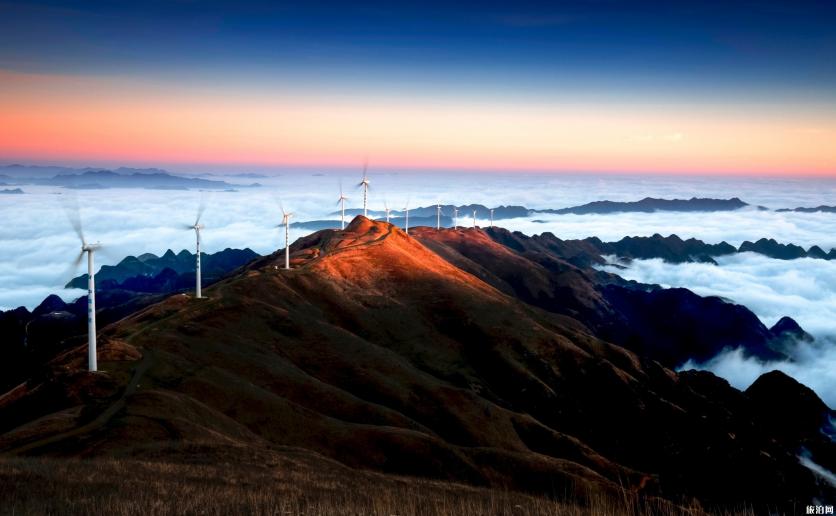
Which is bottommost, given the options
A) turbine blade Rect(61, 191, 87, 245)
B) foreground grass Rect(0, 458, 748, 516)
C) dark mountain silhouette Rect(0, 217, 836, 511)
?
dark mountain silhouette Rect(0, 217, 836, 511)

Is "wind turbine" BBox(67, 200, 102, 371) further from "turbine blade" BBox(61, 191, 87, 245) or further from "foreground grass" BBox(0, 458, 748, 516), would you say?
"foreground grass" BBox(0, 458, 748, 516)

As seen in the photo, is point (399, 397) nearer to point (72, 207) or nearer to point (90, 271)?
point (90, 271)

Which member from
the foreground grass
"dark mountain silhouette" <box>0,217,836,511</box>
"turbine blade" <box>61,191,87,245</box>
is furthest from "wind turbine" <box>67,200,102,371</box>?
the foreground grass

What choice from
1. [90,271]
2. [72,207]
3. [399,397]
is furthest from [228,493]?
[399,397]

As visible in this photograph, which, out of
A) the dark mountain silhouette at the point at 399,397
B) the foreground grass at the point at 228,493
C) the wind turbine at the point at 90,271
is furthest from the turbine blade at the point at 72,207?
the foreground grass at the point at 228,493

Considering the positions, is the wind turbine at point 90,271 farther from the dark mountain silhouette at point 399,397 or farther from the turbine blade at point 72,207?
the dark mountain silhouette at point 399,397

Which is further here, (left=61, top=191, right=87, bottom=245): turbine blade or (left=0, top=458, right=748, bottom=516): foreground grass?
(left=61, top=191, right=87, bottom=245): turbine blade
